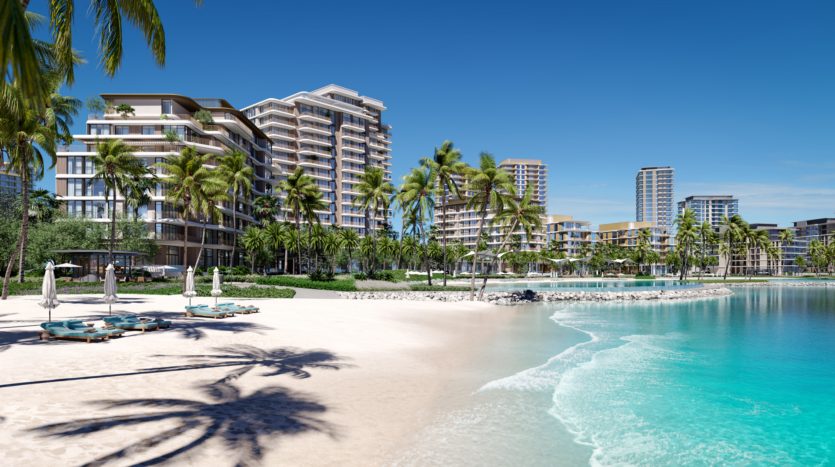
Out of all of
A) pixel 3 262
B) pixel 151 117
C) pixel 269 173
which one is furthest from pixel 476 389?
pixel 269 173

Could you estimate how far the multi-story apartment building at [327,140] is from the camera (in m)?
99.6

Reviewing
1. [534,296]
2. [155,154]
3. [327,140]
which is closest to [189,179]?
[155,154]

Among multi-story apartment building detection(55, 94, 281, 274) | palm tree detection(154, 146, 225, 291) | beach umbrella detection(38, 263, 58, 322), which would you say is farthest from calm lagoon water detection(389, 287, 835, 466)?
multi-story apartment building detection(55, 94, 281, 274)

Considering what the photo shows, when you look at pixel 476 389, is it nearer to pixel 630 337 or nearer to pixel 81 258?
pixel 630 337

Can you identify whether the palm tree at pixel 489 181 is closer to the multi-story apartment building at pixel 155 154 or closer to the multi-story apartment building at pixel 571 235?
the multi-story apartment building at pixel 155 154

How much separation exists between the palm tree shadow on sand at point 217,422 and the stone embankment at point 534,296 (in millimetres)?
25088

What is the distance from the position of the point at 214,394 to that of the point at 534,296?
35856mm

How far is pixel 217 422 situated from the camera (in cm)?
753

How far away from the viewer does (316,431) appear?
7.85m

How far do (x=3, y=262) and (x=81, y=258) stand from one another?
10.9 meters

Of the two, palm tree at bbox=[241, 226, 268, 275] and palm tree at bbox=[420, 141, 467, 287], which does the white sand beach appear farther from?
palm tree at bbox=[241, 226, 268, 275]

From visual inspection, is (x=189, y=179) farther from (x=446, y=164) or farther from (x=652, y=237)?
(x=652, y=237)

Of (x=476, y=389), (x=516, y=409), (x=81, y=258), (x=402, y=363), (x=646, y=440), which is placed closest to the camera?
(x=646, y=440)

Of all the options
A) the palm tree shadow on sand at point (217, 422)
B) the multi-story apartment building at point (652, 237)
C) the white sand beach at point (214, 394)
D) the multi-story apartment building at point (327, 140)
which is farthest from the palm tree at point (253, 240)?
the multi-story apartment building at point (652, 237)
